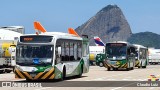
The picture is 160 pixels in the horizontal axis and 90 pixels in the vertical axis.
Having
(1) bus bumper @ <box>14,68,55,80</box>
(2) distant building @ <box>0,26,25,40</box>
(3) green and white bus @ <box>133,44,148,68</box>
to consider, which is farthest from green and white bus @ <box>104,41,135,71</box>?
(1) bus bumper @ <box>14,68,55,80</box>

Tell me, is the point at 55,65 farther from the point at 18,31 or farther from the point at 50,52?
the point at 18,31

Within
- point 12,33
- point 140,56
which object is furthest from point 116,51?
point 140,56

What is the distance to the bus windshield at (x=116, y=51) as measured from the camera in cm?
4680

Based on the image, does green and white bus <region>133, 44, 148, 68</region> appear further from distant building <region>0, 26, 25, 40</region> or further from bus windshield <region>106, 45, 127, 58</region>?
distant building <region>0, 26, 25, 40</region>

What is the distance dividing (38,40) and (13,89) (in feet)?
21.8

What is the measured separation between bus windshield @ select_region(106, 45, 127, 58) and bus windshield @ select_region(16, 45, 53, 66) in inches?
835

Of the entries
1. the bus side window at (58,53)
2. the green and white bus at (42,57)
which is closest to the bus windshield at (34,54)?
the green and white bus at (42,57)

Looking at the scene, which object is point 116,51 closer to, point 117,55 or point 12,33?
point 117,55

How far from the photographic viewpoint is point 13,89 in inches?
792

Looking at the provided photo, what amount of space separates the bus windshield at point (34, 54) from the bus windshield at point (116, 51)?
2120 cm

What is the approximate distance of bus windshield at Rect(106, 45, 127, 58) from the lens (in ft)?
154

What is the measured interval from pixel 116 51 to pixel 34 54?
2188 cm

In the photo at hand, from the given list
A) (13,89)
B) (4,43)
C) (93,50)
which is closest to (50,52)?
(13,89)

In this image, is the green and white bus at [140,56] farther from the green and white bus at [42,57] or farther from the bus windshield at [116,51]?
the green and white bus at [42,57]
